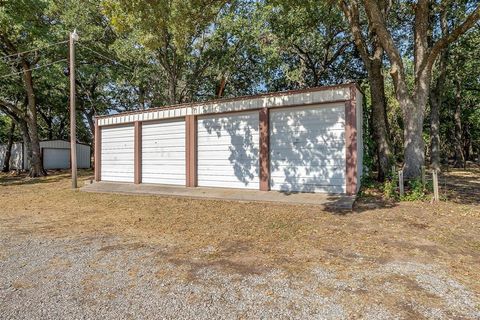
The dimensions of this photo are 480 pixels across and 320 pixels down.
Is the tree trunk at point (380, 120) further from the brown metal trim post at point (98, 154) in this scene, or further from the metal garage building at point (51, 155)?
the metal garage building at point (51, 155)

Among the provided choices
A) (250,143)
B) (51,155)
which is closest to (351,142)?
(250,143)

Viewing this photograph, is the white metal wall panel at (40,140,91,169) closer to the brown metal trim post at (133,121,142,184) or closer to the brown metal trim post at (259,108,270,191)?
the brown metal trim post at (133,121,142,184)

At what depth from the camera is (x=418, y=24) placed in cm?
816

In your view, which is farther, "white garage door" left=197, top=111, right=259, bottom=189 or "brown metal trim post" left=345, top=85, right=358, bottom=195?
"white garage door" left=197, top=111, right=259, bottom=189

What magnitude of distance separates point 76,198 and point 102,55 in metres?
10.8

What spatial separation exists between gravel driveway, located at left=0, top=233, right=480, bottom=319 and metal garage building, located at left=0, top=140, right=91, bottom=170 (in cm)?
1928

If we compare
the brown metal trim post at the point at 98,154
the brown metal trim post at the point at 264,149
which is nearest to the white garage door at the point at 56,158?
the brown metal trim post at the point at 98,154

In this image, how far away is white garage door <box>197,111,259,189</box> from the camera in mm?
8852

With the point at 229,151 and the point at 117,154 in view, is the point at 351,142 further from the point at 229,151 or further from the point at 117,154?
the point at 117,154

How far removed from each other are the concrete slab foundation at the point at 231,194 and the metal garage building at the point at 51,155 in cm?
1164

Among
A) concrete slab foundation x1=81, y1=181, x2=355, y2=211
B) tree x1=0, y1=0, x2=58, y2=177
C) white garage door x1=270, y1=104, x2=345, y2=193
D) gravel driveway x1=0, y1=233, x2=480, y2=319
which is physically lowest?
gravel driveway x1=0, y1=233, x2=480, y2=319

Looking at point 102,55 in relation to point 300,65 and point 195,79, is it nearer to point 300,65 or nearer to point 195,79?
point 195,79

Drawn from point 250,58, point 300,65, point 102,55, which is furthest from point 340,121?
point 102,55

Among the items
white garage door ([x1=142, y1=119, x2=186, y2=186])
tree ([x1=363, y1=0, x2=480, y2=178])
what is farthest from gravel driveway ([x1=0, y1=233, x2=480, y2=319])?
white garage door ([x1=142, y1=119, x2=186, y2=186])
